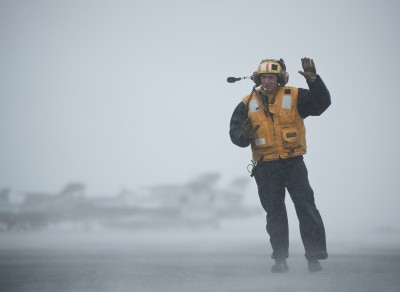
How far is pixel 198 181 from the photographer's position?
109 ft

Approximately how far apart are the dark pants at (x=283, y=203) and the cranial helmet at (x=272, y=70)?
744 mm

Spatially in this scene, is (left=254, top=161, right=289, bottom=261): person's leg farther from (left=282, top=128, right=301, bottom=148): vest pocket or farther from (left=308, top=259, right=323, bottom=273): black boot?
(left=308, top=259, right=323, bottom=273): black boot

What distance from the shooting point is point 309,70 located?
4.09m

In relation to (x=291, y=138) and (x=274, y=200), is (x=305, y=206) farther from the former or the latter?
(x=291, y=138)

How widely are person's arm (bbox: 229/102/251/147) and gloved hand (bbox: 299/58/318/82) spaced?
0.66 m

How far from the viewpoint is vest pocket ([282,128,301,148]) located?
4.20 m

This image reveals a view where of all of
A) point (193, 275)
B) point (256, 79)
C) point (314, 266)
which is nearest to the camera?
point (193, 275)

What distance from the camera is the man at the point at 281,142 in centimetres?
418

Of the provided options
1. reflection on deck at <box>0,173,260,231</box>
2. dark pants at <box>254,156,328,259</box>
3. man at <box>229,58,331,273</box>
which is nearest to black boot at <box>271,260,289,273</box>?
man at <box>229,58,331,273</box>

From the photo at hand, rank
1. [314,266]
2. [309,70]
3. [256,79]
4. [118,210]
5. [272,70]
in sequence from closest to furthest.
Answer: [314,266] < [309,70] < [272,70] < [256,79] < [118,210]

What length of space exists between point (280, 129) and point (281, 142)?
0.36ft

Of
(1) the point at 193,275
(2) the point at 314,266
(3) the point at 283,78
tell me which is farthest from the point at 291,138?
(1) the point at 193,275

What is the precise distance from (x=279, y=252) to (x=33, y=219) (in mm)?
22797

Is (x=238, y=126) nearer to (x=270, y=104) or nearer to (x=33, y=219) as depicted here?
(x=270, y=104)
